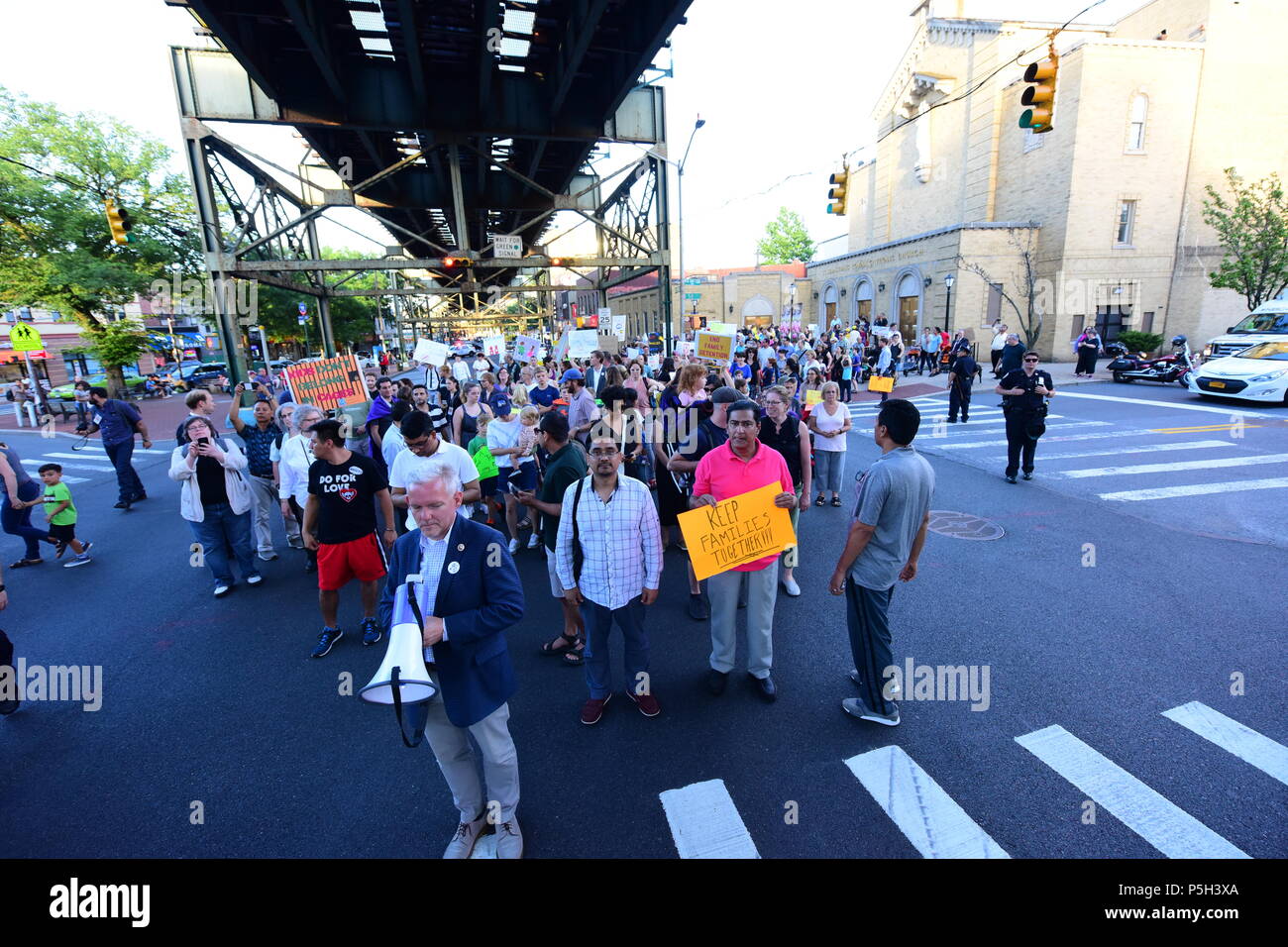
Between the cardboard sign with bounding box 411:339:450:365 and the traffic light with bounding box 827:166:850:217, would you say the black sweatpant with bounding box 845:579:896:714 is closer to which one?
the cardboard sign with bounding box 411:339:450:365

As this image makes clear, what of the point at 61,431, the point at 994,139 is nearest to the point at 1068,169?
the point at 994,139

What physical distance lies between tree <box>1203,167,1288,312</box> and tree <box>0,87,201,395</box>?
42.2 m

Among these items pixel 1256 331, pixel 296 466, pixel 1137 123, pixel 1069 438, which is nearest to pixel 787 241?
pixel 1137 123

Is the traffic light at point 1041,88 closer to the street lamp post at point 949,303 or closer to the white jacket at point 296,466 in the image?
the white jacket at point 296,466

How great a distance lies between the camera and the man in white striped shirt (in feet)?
12.4

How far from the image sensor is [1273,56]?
25.7m

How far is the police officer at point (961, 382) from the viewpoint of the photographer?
1400cm

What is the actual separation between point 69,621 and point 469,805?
18.9 feet

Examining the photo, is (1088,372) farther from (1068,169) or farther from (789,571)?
(789,571)

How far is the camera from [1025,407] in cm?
905

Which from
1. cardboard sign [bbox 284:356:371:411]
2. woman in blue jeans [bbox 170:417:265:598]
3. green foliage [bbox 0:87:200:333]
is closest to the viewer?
woman in blue jeans [bbox 170:417:265:598]

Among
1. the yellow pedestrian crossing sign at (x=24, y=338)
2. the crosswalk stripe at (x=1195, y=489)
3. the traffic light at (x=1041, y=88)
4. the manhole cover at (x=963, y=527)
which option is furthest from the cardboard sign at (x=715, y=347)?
the yellow pedestrian crossing sign at (x=24, y=338)

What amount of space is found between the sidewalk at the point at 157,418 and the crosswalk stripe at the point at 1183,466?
22874 millimetres

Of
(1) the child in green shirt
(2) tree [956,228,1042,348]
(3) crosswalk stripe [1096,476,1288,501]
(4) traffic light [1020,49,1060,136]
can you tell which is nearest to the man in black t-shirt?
(1) the child in green shirt
